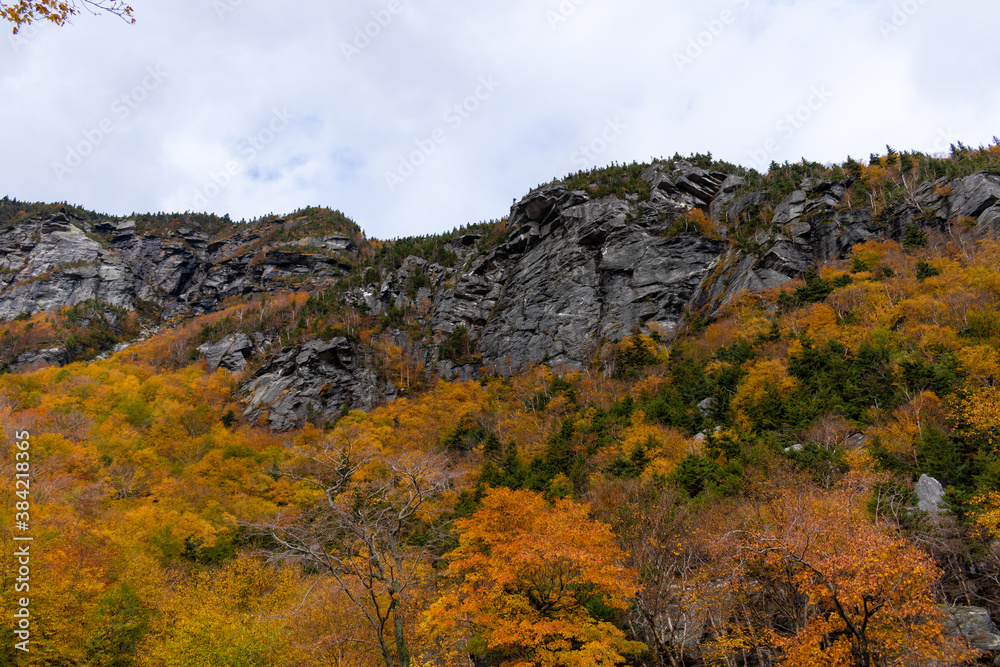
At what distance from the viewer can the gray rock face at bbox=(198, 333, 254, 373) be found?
283 ft

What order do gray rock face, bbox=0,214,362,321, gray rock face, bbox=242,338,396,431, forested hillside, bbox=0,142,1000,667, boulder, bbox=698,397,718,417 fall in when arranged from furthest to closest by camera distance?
gray rock face, bbox=0,214,362,321
gray rock face, bbox=242,338,396,431
boulder, bbox=698,397,718,417
forested hillside, bbox=0,142,1000,667

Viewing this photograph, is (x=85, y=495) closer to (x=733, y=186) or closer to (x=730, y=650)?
(x=730, y=650)

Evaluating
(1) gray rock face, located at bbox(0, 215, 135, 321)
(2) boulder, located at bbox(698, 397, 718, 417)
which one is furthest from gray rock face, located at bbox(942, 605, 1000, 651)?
(1) gray rock face, located at bbox(0, 215, 135, 321)

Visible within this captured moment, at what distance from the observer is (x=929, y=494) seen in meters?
19.7

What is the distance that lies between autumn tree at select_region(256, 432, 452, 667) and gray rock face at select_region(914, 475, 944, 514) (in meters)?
19.8

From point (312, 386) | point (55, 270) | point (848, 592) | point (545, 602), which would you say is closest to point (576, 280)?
point (312, 386)

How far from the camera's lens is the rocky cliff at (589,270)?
175 ft

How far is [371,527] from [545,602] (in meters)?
8.04

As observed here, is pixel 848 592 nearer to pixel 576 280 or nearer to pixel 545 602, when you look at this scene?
pixel 545 602

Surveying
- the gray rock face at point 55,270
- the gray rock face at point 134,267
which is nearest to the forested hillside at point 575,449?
the gray rock face at point 55,270

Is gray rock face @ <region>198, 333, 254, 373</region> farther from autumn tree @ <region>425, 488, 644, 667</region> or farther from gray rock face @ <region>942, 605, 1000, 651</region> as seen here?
gray rock face @ <region>942, 605, 1000, 651</region>

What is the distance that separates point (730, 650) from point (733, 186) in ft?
234

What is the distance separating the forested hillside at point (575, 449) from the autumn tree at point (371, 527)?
325 millimetres

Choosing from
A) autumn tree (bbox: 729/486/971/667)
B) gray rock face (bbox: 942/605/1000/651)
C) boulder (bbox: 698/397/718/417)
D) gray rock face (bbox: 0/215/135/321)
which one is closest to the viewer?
autumn tree (bbox: 729/486/971/667)
